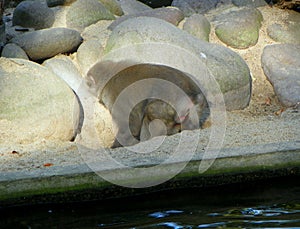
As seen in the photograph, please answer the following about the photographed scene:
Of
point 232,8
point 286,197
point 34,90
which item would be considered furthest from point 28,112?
point 232,8

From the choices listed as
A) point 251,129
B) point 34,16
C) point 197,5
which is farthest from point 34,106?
point 197,5

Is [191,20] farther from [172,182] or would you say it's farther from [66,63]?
[172,182]

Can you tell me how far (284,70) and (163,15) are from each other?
1.42 m

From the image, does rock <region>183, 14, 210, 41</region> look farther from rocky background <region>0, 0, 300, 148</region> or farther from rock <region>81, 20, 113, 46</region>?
rock <region>81, 20, 113, 46</region>

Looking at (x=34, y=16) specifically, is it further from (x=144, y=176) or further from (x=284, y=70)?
(x=144, y=176)

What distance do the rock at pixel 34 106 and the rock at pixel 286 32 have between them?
2.53 metres

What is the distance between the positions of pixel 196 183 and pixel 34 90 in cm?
195

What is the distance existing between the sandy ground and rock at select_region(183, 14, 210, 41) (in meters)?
0.10

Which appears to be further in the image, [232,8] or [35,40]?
[232,8]

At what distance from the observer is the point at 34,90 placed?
5.84m

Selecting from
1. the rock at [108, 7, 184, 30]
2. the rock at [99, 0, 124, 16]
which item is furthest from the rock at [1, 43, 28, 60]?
the rock at [99, 0, 124, 16]

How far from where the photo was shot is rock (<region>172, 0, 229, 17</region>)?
8.03 metres

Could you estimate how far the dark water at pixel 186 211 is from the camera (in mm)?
4027

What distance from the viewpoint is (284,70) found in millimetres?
7094
